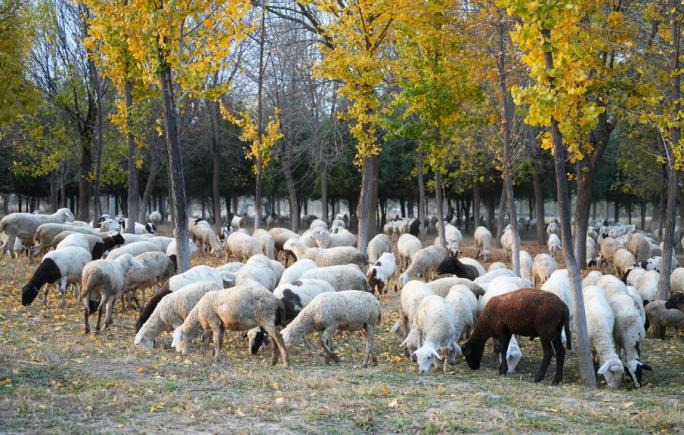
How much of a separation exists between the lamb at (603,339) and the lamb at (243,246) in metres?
12.2

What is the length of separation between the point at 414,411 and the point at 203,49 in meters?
9.47

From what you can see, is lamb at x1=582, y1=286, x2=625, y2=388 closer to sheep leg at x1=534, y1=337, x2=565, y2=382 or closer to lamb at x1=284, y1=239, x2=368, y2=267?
sheep leg at x1=534, y1=337, x2=565, y2=382

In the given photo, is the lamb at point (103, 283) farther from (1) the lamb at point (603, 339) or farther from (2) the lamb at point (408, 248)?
(2) the lamb at point (408, 248)

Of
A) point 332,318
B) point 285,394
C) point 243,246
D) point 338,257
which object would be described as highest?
point 243,246

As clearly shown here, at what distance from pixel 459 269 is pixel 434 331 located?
7.46m

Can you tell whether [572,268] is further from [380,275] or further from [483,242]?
[483,242]

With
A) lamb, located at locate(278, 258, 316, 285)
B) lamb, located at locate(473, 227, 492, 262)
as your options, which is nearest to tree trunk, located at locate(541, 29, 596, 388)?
lamb, located at locate(278, 258, 316, 285)

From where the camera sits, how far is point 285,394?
8.35 m

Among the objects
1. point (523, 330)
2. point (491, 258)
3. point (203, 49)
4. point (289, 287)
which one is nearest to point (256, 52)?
point (491, 258)

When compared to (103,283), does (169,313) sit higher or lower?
lower

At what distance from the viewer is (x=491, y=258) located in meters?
27.0

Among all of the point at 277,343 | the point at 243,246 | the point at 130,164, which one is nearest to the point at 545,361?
the point at 277,343

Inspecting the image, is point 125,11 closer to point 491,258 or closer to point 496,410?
point 496,410

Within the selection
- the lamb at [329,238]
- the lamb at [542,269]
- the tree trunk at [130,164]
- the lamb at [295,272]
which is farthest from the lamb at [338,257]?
the tree trunk at [130,164]
